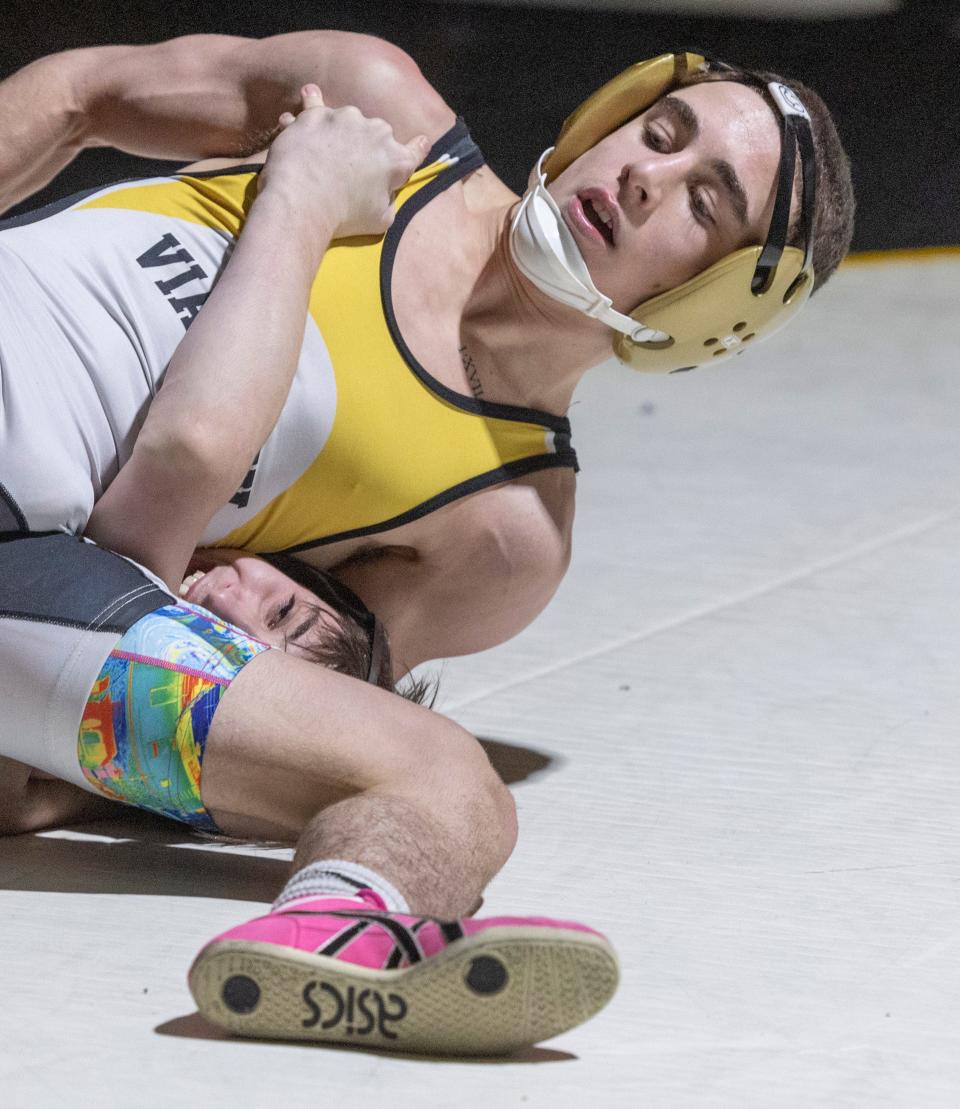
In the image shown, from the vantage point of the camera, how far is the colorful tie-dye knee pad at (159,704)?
167cm

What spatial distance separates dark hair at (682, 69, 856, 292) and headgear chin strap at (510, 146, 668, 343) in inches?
10.8

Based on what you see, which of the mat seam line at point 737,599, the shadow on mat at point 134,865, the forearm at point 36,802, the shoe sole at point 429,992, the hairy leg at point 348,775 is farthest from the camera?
the mat seam line at point 737,599

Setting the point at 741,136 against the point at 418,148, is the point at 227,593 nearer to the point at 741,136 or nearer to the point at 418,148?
the point at 418,148

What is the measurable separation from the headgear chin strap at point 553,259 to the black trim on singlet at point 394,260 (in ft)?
0.45

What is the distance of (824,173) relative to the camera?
2.29m

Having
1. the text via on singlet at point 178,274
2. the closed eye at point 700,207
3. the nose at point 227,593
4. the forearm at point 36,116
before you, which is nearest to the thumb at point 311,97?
the text via on singlet at point 178,274

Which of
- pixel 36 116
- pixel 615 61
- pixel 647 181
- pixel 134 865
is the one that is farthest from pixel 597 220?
pixel 615 61

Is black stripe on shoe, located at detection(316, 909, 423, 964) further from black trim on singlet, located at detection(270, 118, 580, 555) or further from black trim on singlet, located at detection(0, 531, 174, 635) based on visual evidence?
black trim on singlet, located at detection(270, 118, 580, 555)

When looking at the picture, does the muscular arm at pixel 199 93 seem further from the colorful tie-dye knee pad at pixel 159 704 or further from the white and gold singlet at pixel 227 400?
the colorful tie-dye knee pad at pixel 159 704

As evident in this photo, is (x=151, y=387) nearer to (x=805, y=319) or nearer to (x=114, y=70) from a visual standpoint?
(x=114, y=70)

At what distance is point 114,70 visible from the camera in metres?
2.35

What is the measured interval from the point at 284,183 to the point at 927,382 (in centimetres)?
303

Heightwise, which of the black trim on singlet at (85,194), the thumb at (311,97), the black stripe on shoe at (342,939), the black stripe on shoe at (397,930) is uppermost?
the thumb at (311,97)

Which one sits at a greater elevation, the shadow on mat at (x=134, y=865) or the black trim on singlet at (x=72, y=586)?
the black trim on singlet at (x=72, y=586)
